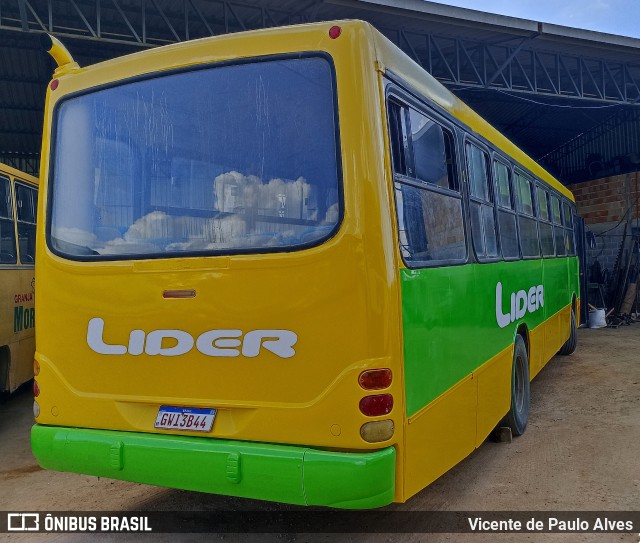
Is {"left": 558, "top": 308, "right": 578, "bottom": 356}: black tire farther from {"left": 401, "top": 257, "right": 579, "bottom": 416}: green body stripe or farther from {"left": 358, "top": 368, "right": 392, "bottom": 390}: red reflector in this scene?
{"left": 358, "top": 368, "right": 392, "bottom": 390}: red reflector

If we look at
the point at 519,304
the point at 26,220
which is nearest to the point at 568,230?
the point at 519,304

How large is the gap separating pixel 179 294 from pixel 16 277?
4282 millimetres

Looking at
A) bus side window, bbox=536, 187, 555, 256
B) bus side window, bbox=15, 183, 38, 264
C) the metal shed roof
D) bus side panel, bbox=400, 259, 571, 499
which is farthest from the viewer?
the metal shed roof

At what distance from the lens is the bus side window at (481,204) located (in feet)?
14.5

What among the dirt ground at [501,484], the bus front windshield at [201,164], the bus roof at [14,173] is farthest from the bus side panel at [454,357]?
A: the bus roof at [14,173]

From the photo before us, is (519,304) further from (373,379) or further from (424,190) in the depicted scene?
(373,379)

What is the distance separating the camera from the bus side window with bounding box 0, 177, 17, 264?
662 centimetres

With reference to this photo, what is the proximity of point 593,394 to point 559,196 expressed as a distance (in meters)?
3.25

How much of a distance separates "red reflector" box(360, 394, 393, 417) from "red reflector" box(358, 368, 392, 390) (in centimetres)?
5

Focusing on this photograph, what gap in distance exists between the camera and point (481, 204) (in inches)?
182

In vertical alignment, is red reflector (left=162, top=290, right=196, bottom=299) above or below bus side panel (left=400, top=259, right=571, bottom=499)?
above

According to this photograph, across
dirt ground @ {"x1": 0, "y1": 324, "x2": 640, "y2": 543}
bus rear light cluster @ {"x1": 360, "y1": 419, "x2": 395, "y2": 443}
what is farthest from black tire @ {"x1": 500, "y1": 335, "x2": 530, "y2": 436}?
bus rear light cluster @ {"x1": 360, "y1": 419, "x2": 395, "y2": 443}

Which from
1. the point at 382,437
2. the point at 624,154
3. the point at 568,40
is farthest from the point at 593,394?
the point at 624,154

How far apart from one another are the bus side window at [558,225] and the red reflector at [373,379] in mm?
6175
